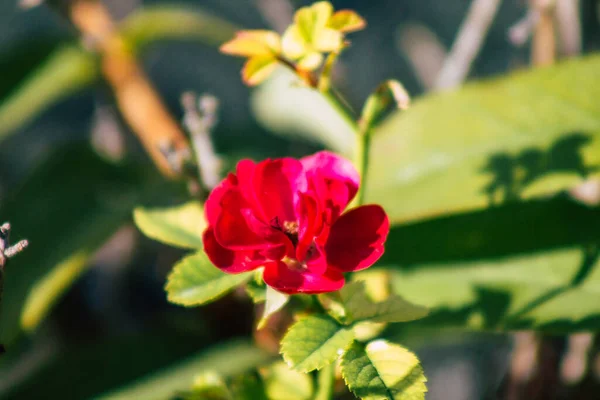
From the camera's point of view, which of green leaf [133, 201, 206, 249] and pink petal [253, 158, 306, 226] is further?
green leaf [133, 201, 206, 249]

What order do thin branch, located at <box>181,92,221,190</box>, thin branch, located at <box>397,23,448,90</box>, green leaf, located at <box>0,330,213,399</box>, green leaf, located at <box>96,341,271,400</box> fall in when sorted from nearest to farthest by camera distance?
thin branch, located at <box>181,92,221,190</box>, green leaf, located at <box>96,341,271,400</box>, green leaf, located at <box>0,330,213,399</box>, thin branch, located at <box>397,23,448,90</box>

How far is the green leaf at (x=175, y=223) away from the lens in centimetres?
56

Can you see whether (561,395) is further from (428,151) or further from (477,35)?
(477,35)

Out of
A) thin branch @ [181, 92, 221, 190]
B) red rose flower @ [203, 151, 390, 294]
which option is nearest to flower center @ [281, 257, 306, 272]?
red rose flower @ [203, 151, 390, 294]

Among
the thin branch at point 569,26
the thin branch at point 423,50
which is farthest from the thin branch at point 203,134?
the thin branch at point 423,50

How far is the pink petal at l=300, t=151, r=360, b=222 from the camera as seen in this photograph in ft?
Result: 1.41

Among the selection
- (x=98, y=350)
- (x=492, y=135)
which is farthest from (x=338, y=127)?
(x=98, y=350)

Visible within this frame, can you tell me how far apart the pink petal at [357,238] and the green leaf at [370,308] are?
1.3 inches

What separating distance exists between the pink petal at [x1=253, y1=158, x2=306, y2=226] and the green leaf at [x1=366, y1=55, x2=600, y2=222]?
0.83ft

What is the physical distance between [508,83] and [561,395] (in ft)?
1.68

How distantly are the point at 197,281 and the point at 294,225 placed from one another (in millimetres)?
90

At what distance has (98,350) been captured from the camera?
98cm

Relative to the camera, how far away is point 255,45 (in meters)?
0.49

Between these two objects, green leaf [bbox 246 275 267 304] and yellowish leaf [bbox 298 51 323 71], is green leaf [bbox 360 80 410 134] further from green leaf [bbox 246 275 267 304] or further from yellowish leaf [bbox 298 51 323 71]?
green leaf [bbox 246 275 267 304]
